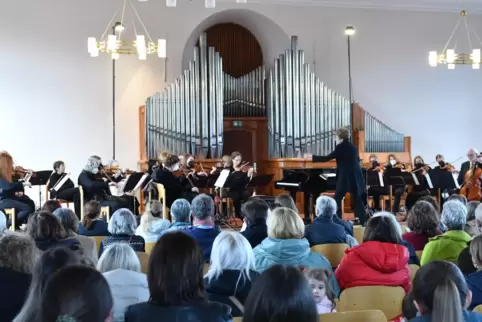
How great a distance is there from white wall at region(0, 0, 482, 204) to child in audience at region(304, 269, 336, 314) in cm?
957

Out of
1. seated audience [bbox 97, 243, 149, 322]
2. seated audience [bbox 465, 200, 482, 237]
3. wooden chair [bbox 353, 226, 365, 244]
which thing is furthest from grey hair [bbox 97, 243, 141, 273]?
wooden chair [bbox 353, 226, 365, 244]

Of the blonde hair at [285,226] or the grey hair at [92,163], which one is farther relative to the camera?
the grey hair at [92,163]

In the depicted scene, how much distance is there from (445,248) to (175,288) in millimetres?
2616

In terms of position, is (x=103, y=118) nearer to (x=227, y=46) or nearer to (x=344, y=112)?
(x=227, y=46)

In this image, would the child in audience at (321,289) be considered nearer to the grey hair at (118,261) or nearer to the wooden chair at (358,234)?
the grey hair at (118,261)

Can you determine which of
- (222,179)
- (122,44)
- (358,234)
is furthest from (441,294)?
(122,44)

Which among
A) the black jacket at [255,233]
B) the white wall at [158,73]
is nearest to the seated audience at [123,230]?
the black jacket at [255,233]

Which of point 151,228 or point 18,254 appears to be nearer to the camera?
point 18,254

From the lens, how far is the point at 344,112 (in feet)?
44.3

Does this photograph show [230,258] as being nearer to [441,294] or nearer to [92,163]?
[441,294]

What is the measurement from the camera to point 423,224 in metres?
5.01

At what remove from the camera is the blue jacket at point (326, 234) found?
527 cm

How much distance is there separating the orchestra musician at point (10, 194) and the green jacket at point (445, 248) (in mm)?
6129

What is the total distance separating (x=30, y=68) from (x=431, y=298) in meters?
10.9
